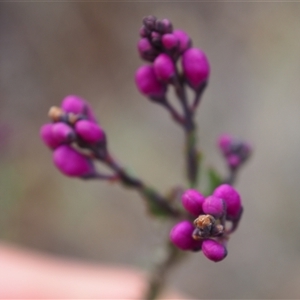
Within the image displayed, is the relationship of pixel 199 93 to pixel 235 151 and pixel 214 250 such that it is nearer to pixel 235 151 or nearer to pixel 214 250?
pixel 235 151

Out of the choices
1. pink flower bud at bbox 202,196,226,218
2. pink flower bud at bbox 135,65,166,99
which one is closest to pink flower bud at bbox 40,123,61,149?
pink flower bud at bbox 135,65,166,99

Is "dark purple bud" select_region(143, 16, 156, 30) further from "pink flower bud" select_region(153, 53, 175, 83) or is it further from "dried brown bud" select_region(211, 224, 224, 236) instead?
"dried brown bud" select_region(211, 224, 224, 236)

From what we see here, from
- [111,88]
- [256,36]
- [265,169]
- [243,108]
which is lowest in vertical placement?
[265,169]

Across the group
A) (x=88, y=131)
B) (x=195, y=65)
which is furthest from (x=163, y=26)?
(x=88, y=131)

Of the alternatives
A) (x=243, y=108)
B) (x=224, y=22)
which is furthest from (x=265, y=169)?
(x=224, y=22)

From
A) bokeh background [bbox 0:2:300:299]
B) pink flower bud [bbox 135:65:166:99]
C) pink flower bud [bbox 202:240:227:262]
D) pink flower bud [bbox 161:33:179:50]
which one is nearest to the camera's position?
pink flower bud [bbox 202:240:227:262]

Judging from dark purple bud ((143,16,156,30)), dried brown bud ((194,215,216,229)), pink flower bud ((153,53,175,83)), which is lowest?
dried brown bud ((194,215,216,229))

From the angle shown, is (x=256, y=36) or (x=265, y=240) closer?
(x=265, y=240)

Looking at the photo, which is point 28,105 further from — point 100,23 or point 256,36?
point 256,36
